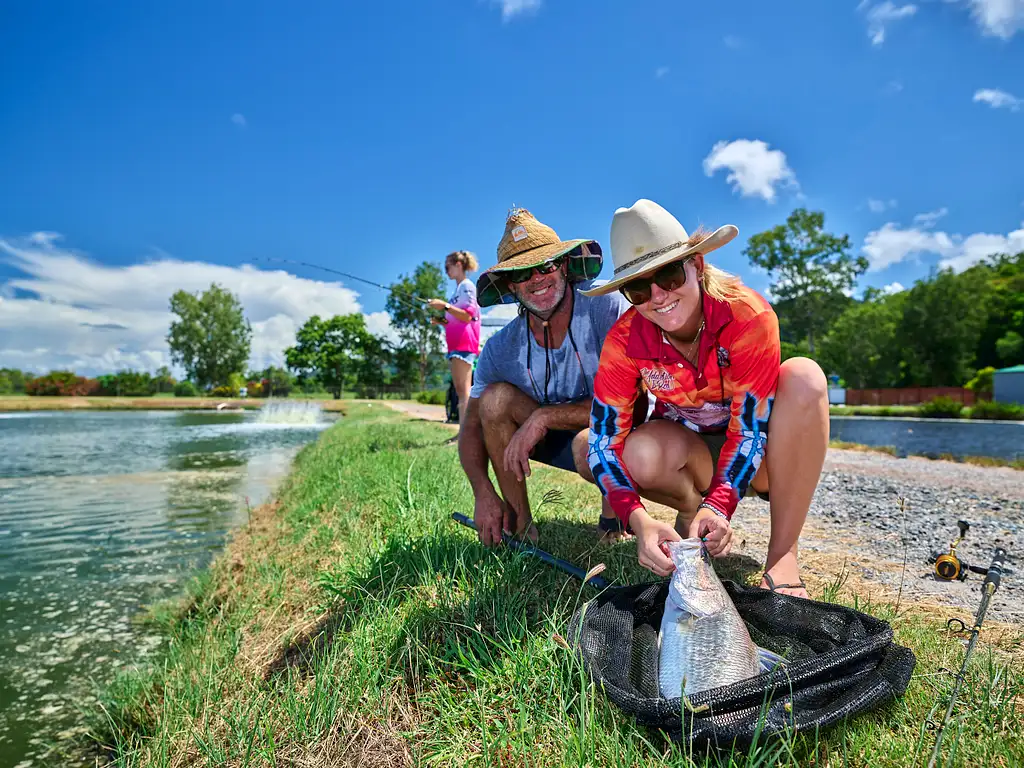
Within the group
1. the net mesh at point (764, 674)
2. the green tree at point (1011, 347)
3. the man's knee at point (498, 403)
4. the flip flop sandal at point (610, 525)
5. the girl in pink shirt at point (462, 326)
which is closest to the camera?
the net mesh at point (764, 674)

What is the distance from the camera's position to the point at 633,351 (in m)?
2.15

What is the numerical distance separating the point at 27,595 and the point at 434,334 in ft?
153

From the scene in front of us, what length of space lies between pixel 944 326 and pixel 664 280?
160 feet

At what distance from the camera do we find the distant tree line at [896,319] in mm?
40125

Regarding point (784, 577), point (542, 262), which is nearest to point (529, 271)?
point (542, 262)

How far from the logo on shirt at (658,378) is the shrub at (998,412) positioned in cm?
3509

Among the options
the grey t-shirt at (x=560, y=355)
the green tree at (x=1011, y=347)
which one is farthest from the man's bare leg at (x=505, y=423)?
the green tree at (x=1011, y=347)

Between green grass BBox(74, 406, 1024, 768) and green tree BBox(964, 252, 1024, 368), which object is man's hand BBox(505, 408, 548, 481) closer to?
green grass BBox(74, 406, 1024, 768)

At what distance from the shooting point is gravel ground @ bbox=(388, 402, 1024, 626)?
2.55m

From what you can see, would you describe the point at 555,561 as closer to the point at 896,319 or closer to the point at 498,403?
the point at 498,403

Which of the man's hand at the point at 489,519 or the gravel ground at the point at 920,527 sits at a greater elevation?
the man's hand at the point at 489,519

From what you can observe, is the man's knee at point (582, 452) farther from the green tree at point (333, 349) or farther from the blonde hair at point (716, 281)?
A: the green tree at point (333, 349)

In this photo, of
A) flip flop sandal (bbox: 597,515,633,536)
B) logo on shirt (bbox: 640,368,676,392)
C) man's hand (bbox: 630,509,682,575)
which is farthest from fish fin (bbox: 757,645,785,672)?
flip flop sandal (bbox: 597,515,633,536)

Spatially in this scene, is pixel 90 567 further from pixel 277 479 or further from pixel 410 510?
pixel 277 479
